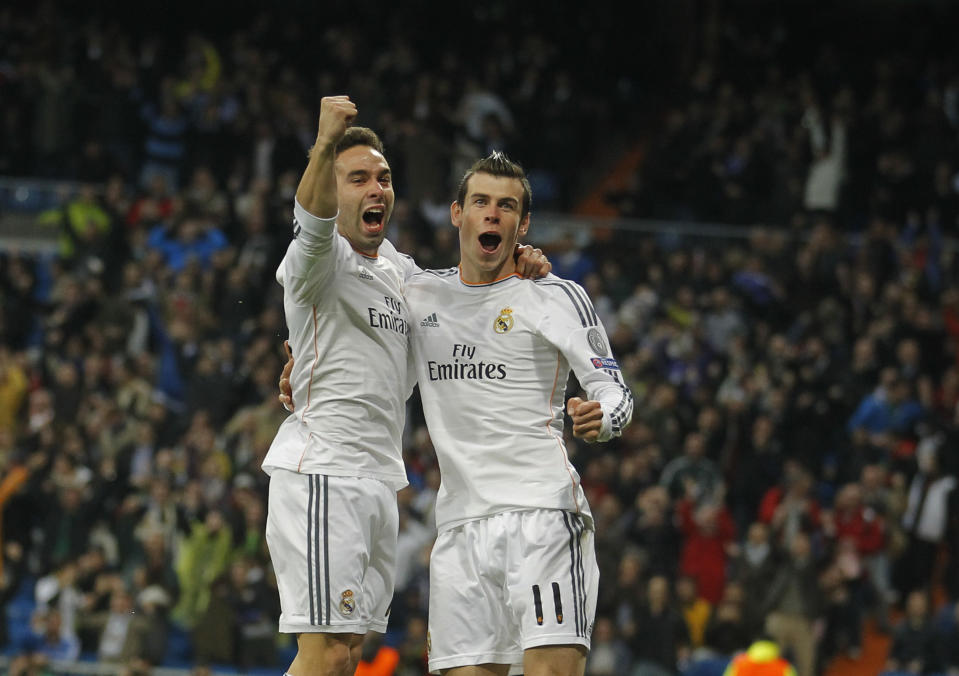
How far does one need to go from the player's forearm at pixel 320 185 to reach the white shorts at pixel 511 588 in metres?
1.45

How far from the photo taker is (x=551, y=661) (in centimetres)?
599

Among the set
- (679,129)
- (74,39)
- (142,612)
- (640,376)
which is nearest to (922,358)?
(640,376)

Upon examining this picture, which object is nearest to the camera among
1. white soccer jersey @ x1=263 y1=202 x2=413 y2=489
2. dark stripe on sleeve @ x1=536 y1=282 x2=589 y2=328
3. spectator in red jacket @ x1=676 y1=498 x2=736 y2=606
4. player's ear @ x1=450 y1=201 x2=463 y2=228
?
white soccer jersey @ x1=263 y1=202 x2=413 y2=489

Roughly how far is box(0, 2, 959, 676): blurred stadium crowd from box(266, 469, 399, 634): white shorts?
705 centimetres

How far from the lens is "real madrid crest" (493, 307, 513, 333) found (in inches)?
252

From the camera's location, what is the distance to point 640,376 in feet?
51.0

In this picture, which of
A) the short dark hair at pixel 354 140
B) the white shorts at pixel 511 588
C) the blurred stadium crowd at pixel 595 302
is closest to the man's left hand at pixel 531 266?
the short dark hair at pixel 354 140

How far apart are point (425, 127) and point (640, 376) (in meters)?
4.81

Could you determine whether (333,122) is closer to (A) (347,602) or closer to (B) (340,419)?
(B) (340,419)

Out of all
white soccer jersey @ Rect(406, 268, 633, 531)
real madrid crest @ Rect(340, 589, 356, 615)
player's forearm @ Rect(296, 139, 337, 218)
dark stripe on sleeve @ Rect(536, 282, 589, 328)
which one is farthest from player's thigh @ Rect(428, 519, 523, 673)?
player's forearm @ Rect(296, 139, 337, 218)

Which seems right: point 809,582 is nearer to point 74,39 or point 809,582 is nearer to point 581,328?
point 581,328

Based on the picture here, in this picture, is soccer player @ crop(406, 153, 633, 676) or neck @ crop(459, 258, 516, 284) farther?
neck @ crop(459, 258, 516, 284)

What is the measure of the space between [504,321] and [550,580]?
1109 mm

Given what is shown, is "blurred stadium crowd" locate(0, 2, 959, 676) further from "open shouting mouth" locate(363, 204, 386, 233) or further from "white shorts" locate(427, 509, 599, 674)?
"open shouting mouth" locate(363, 204, 386, 233)
